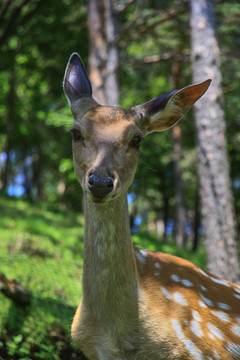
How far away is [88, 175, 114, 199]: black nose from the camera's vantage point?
8.71ft

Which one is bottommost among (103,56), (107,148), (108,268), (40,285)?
(40,285)

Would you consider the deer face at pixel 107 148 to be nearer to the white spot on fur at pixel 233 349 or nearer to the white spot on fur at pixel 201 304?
the white spot on fur at pixel 201 304

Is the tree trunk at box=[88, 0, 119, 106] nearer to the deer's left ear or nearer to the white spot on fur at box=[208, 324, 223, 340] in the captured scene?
the deer's left ear

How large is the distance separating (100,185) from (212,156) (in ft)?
11.2

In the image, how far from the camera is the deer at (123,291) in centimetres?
299

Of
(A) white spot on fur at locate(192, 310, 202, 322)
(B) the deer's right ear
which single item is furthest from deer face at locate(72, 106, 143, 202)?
(A) white spot on fur at locate(192, 310, 202, 322)

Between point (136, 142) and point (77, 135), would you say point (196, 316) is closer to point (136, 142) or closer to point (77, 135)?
point (136, 142)

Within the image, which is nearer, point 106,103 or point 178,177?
point 106,103

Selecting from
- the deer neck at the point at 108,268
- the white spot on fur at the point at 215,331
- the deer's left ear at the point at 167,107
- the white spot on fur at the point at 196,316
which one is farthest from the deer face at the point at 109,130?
the white spot on fur at the point at 215,331

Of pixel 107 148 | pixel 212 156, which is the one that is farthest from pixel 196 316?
pixel 212 156

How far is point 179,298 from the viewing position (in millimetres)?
3291

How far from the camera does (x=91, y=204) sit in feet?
10.2

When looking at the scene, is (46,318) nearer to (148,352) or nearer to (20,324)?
(20,324)

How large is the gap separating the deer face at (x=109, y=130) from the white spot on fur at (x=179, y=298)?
0.94 meters
